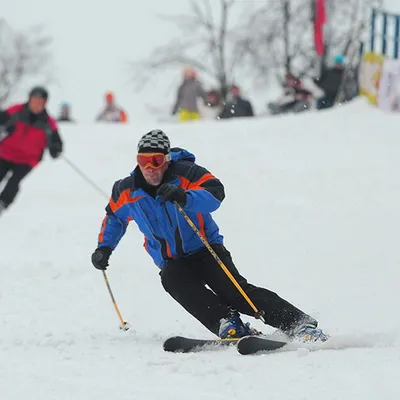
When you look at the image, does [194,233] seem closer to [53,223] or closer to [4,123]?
[4,123]

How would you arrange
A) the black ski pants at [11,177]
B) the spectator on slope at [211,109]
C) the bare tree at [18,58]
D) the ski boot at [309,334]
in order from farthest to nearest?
the bare tree at [18,58] < the spectator on slope at [211,109] < the black ski pants at [11,177] < the ski boot at [309,334]

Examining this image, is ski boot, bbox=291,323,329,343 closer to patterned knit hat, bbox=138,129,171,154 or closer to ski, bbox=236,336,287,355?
ski, bbox=236,336,287,355

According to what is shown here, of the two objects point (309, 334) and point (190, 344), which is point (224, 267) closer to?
point (190, 344)

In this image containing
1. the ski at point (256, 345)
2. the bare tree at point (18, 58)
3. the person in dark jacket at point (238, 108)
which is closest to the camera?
the ski at point (256, 345)

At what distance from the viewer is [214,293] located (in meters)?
5.15

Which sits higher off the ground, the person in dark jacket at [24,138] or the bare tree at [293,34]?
the person in dark jacket at [24,138]

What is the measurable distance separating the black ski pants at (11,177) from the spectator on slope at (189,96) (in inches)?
382

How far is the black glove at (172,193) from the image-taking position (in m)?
4.56

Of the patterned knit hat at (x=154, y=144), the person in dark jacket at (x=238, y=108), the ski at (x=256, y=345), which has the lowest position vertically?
the person in dark jacket at (x=238, y=108)

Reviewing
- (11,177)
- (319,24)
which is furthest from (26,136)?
(319,24)

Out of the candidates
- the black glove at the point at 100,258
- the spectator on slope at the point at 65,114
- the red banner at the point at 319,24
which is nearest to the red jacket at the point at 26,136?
the black glove at the point at 100,258

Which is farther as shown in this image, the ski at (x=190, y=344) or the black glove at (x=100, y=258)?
the black glove at (x=100, y=258)

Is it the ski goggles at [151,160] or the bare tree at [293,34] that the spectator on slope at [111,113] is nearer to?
the bare tree at [293,34]

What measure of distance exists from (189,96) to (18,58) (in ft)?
106
